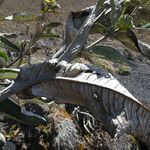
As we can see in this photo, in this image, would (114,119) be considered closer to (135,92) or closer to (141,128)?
(141,128)

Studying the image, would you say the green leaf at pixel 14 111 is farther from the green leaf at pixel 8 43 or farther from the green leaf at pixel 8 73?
the green leaf at pixel 8 43

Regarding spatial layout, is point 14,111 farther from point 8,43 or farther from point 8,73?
point 8,43

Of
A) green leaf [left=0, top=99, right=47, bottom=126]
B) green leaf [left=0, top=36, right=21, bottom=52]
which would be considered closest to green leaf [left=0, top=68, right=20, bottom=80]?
green leaf [left=0, top=99, right=47, bottom=126]

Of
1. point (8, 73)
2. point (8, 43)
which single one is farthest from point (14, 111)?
point (8, 43)

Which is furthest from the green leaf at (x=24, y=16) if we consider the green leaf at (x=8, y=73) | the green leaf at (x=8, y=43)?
the green leaf at (x=8, y=73)

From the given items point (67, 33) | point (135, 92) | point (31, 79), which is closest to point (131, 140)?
point (135, 92)

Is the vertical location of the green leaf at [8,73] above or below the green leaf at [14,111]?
above

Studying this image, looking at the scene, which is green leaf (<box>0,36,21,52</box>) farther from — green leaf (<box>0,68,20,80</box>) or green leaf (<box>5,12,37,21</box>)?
green leaf (<box>0,68,20,80</box>)

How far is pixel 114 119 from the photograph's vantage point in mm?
1280

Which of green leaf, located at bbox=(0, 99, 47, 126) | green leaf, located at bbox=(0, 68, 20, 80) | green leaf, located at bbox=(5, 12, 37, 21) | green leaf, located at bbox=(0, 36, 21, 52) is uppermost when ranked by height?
green leaf, located at bbox=(5, 12, 37, 21)

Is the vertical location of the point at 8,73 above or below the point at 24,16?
below

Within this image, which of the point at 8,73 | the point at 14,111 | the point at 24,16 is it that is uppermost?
the point at 24,16

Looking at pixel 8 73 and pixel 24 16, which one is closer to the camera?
pixel 8 73

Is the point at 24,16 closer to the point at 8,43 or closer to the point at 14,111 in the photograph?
the point at 8,43
